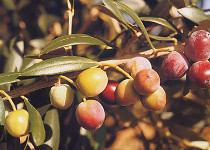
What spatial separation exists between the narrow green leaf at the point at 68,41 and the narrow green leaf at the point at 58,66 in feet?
0.12

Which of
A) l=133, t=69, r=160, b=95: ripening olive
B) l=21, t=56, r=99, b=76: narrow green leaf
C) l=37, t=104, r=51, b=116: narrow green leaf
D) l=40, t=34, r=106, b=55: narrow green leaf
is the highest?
l=40, t=34, r=106, b=55: narrow green leaf

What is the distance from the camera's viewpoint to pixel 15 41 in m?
1.22

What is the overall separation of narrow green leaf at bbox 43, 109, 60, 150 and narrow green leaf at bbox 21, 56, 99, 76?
11.6 inches

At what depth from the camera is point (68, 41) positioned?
0.67m

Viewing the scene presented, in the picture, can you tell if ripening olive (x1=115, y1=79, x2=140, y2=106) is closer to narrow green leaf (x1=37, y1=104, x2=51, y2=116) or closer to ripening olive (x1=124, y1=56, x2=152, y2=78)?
ripening olive (x1=124, y1=56, x2=152, y2=78)

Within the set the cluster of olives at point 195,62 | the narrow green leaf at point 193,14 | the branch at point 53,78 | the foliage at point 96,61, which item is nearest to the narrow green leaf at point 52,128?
the foliage at point 96,61

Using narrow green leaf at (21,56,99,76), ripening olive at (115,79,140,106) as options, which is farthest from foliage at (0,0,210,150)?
ripening olive at (115,79,140,106)

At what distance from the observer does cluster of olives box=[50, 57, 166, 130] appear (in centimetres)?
61

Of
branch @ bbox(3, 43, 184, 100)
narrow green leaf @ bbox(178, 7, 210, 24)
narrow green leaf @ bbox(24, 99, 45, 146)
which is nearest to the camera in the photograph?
narrow green leaf @ bbox(24, 99, 45, 146)

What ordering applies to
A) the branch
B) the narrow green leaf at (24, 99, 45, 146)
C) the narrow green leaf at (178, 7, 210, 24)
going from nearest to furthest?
the narrow green leaf at (24, 99, 45, 146), the branch, the narrow green leaf at (178, 7, 210, 24)

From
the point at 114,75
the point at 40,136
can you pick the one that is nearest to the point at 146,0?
the point at 114,75

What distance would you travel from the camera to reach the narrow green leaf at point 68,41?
2.12 ft

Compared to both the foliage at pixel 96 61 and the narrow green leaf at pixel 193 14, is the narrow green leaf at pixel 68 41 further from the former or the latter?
the narrow green leaf at pixel 193 14

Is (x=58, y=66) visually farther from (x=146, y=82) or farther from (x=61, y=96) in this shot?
(x=146, y=82)
